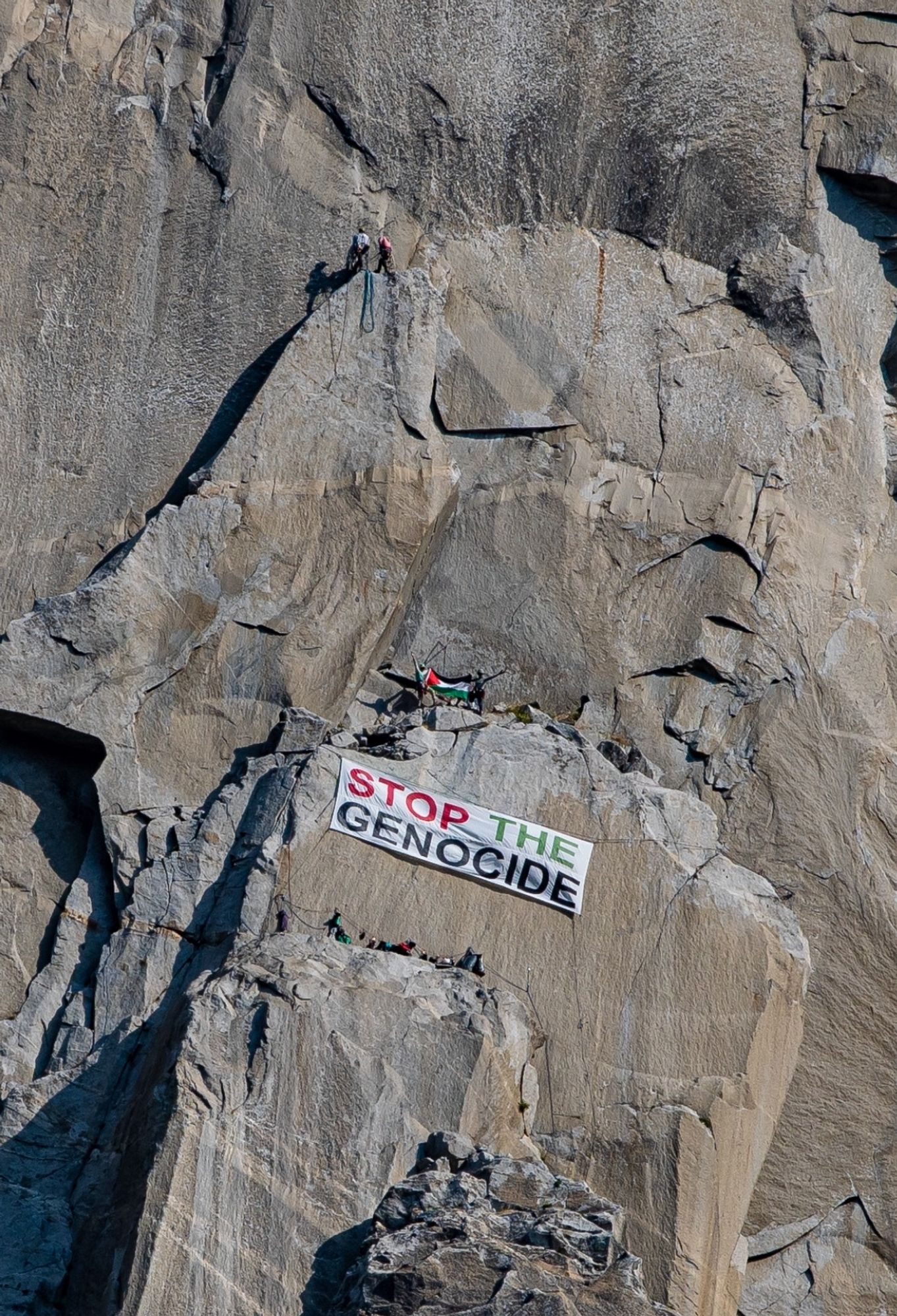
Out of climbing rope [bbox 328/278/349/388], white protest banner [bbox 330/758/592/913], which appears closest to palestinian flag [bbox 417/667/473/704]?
white protest banner [bbox 330/758/592/913]

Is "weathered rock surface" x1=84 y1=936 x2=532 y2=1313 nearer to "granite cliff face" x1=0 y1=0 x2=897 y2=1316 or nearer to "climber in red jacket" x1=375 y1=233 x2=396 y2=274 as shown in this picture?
"granite cliff face" x1=0 y1=0 x2=897 y2=1316

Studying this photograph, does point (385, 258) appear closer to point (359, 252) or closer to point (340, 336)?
point (359, 252)

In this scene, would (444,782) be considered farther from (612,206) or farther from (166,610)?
(612,206)

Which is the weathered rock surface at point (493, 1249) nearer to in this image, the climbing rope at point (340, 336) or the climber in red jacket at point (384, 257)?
Result: the climbing rope at point (340, 336)

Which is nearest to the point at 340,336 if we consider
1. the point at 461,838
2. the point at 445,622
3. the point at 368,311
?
the point at 368,311

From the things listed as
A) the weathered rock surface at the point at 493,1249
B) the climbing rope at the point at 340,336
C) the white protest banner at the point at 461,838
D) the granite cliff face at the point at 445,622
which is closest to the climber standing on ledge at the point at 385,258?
the granite cliff face at the point at 445,622

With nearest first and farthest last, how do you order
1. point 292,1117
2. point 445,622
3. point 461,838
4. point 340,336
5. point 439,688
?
1. point 292,1117
2. point 461,838
3. point 439,688
4. point 340,336
5. point 445,622

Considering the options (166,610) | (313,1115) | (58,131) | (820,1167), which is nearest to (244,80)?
(58,131)
